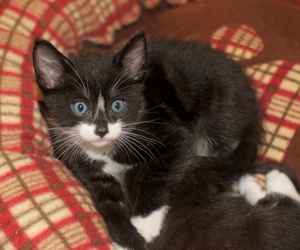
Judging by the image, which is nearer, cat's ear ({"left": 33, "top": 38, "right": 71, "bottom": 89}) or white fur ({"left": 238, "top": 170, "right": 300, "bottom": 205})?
cat's ear ({"left": 33, "top": 38, "right": 71, "bottom": 89})

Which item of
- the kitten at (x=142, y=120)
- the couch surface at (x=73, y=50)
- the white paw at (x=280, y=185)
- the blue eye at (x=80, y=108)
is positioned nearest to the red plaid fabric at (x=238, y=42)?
the couch surface at (x=73, y=50)

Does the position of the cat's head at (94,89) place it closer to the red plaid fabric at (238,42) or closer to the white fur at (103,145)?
the white fur at (103,145)

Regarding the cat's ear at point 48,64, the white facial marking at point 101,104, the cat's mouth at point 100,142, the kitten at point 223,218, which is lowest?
the kitten at point 223,218

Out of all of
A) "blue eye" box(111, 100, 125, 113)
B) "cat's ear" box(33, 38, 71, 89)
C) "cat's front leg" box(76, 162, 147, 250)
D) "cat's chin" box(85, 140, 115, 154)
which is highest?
"cat's ear" box(33, 38, 71, 89)

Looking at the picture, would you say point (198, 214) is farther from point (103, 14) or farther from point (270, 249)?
point (103, 14)

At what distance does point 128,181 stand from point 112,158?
13cm

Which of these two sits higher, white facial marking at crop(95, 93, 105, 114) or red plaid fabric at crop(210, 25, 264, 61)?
white facial marking at crop(95, 93, 105, 114)

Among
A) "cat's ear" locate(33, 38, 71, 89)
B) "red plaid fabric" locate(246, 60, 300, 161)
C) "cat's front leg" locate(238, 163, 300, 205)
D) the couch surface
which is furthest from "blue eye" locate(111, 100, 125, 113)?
"red plaid fabric" locate(246, 60, 300, 161)

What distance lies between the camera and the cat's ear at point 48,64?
1.68 m

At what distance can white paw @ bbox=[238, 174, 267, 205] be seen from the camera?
6.86ft

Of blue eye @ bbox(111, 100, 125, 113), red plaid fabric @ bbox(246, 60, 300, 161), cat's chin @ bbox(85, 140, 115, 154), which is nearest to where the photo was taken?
blue eye @ bbox(111, 100, 125, 113)

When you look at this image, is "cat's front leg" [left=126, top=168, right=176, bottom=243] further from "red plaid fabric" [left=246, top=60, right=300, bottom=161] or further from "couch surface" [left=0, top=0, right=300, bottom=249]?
"red plaid fabric" [left=246, top=60, right=300, bottom=161]

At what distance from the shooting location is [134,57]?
181 cm

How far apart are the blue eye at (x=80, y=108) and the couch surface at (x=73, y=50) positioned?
1.00 feet
